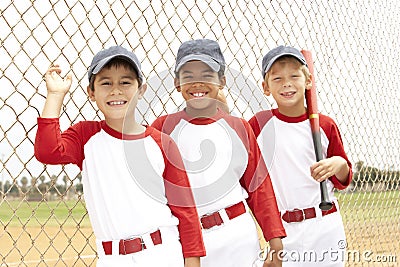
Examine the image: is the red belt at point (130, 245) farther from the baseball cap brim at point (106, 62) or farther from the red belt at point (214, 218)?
the baseball cap brim at point (106, 62)

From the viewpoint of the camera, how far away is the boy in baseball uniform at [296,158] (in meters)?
1.89

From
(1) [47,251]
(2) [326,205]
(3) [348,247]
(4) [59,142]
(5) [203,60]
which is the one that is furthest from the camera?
(3) [348,247]

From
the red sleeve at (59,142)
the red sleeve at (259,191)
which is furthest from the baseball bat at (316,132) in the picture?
the red sleeve at (59,142)

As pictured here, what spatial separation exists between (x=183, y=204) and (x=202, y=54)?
1.55 ft

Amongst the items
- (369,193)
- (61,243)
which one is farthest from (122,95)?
(61,243)

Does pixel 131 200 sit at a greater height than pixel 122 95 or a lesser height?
lesser

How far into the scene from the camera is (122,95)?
1440 mm

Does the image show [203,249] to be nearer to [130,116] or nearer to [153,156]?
[153,156]

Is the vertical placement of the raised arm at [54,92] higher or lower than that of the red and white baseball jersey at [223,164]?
higher

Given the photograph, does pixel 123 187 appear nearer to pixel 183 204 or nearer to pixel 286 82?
pixel 183 204

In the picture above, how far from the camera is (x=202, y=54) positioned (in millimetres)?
1641

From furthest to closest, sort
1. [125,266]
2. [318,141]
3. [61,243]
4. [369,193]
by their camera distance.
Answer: [61,243] → [369,193] → [318,141] → [125,266]

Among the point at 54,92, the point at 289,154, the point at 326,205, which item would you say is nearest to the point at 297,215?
the point at 326,205

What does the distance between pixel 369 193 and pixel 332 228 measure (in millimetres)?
2237
